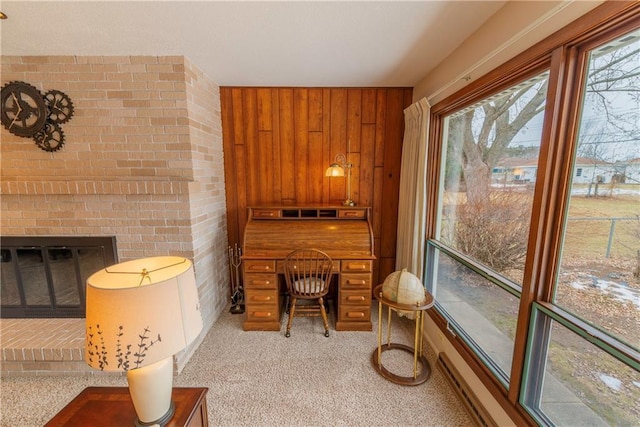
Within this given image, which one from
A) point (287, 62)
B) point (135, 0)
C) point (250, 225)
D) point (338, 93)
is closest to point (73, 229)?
point (250, 225)

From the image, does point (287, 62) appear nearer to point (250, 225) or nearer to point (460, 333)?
point (250, 225)

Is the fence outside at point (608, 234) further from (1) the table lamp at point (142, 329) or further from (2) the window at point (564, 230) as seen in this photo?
(1) the table lamp at point (142, 329)

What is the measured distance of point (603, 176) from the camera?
3.42 feet

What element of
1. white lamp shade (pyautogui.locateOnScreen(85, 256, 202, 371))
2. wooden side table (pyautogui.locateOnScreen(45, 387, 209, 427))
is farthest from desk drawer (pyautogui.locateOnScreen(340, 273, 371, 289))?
white lamp shade (pyautogui.locateOnScreen(85, 256, 202, 371))

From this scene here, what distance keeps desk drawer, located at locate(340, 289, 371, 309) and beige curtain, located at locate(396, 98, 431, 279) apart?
1.65 ft

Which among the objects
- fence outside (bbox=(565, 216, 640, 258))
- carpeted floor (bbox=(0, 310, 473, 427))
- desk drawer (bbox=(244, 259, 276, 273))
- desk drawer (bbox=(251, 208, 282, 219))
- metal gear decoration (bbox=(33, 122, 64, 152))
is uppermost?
metal gear decoration (bbox=(33, 122, 64, 152))

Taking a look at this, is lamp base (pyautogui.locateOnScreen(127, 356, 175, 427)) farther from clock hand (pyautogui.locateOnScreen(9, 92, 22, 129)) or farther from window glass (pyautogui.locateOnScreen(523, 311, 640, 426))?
clock hand (pyautogui.locateOnScreen(9, 92, 22, 129))

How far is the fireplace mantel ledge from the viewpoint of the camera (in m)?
1.92

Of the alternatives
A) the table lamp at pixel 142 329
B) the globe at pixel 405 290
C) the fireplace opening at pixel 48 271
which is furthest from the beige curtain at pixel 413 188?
the fireplace opening at pixel 48 271

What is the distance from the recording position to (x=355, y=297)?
7.95 feet

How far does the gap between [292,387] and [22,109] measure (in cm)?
297

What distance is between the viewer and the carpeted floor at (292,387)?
1565mm

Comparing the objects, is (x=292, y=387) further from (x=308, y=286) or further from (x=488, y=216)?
(x=488, y=216)

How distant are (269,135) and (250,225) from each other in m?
1.04
